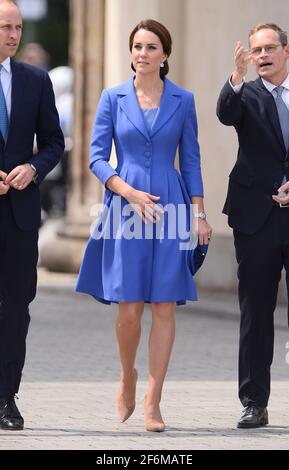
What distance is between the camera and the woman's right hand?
25.1ft

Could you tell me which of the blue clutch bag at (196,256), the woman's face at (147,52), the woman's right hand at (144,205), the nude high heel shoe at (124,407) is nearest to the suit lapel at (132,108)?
the woman's face at (147,52)

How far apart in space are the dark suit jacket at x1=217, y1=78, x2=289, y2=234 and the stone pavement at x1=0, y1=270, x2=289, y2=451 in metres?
1.03

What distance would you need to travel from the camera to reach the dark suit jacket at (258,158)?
7.85 metres

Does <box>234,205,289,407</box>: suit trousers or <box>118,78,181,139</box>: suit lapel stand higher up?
<box>118,78,181,139</box>: suit lapel

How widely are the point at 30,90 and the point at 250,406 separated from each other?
185cm

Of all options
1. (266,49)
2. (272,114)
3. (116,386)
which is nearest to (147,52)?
(266,49)

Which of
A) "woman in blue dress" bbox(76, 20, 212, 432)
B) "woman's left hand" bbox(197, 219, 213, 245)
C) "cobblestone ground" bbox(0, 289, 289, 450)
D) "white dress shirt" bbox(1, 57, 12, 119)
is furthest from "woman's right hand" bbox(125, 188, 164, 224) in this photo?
"cobblestone ground" bbox(0, 289, 289, 450)

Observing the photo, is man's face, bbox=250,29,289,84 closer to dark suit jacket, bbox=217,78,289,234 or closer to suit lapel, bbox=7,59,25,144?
dark suit jacket, bbox=217,78,289,234

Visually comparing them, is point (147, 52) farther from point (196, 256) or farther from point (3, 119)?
point (196, 256)

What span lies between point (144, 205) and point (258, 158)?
633mm

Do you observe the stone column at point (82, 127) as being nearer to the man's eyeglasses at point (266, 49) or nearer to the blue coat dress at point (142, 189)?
the blue coat dress at point (142, 189)

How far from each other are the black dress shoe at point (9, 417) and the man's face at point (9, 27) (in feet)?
5.41

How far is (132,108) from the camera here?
7789 mm
